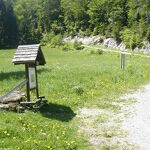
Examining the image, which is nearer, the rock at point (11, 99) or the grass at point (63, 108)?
the grass at point (63, 108)

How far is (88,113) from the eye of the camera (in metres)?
11.8

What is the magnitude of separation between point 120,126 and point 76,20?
95361 millimetres

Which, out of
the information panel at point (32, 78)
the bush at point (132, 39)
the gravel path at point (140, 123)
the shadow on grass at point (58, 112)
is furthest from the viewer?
the bush at point (132, 39)

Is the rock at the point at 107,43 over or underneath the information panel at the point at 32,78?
underneath

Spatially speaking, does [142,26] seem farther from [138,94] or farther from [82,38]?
[138,94]

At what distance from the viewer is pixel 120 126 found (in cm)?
1003

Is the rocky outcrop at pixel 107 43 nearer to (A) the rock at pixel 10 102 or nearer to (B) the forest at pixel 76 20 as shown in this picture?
(B) the forest at pixel 76 20

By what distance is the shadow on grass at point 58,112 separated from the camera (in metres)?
10.9

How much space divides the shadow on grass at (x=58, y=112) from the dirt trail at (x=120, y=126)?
1.68 ft

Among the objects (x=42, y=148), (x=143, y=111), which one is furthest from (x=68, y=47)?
(x=42, y=148)

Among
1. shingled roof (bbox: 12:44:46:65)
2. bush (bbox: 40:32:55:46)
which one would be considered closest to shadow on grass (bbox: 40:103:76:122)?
shingled roof (bbox: 12:44:46:65)

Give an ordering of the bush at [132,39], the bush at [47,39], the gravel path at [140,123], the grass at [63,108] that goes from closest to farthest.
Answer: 1. the grass at [63,108]
2. the gravel path at [140,123]
3. the bush at [132,39]
4. the bush at [47,39]

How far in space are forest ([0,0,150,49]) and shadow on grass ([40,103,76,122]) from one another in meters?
48.4

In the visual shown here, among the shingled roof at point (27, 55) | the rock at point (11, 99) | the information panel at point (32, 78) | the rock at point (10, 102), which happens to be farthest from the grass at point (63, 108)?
the shingled roof at point (27, 55)
